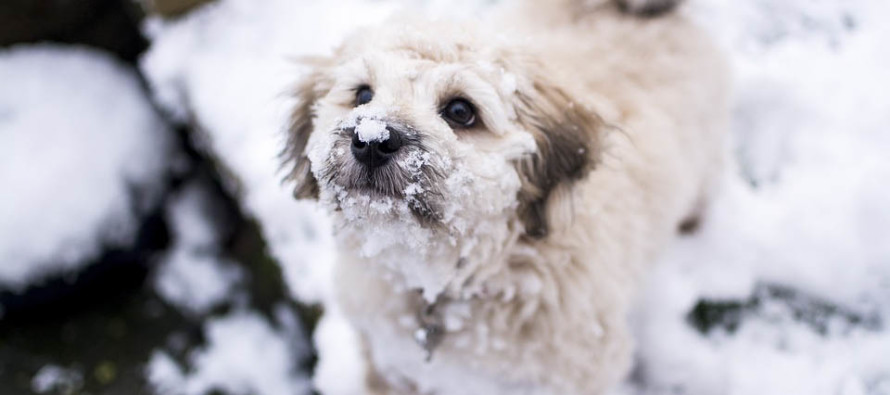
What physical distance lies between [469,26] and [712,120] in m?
1.25

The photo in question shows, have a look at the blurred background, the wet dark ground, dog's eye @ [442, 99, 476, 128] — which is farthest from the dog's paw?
the wet dark ground

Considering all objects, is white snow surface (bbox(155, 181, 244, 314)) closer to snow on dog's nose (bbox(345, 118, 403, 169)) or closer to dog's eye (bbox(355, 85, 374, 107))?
dog's eye (bbox(355, 85, 374, 107))

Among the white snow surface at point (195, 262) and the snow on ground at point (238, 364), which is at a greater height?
the white snow surface at point (195, 262)

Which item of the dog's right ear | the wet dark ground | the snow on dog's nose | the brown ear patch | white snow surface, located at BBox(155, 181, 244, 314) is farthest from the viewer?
white snow surface, located at BBox(155, 181, 244, 314)

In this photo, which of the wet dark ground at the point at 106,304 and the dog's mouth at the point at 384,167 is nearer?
the dog's mouth at the point at 384,167

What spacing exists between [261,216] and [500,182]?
1678 millimetres

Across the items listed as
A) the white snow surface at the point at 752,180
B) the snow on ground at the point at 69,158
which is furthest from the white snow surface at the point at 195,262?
the white snow surface at the point at 752,180

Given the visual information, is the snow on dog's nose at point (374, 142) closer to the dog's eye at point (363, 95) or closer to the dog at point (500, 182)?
the dog at point (500, 182)

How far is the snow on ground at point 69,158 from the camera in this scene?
339 centimetres

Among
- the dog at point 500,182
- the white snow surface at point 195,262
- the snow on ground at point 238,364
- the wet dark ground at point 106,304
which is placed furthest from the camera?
the white snow surface at point 195,262

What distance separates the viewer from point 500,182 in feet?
5.36

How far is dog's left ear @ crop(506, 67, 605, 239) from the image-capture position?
5.81 feet

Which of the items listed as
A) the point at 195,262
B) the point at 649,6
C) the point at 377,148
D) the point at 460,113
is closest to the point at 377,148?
the point at 377,148

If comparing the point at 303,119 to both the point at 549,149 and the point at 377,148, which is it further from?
the point at 549,149
